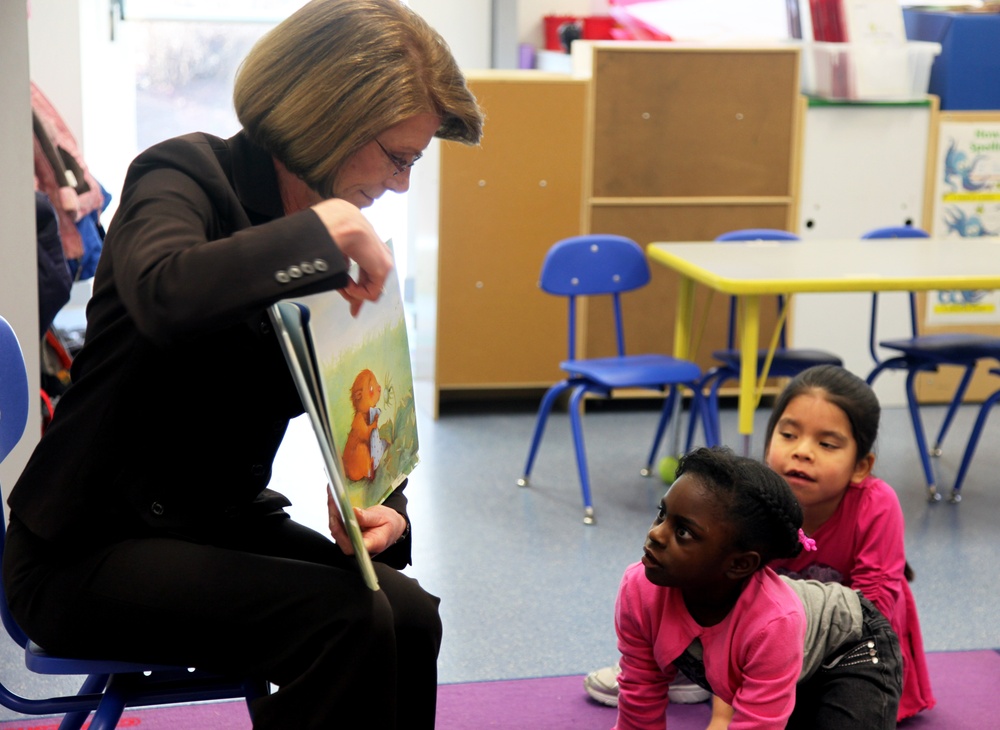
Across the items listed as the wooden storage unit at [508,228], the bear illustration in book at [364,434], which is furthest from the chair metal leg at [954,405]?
the bear illustration in book at [364,434]

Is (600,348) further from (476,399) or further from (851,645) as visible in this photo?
(851,645)

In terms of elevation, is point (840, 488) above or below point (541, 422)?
above

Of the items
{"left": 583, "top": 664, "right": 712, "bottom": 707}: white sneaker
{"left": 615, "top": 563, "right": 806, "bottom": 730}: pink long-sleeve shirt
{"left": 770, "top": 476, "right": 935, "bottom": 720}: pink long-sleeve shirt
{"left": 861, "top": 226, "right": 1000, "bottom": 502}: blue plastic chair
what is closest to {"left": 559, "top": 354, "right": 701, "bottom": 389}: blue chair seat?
{"left": 861, "top": 226, "right": 1000, "bottom": 502}: blue plastic chair

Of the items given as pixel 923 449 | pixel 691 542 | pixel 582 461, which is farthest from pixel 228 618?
pixel 923 449

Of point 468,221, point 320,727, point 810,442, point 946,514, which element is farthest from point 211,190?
point 468,221

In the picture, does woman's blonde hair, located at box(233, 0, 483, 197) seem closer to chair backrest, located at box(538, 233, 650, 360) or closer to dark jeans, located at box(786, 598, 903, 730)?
dark jeans, located at box(786, 598, 903, 730)

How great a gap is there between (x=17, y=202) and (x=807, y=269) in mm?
1928

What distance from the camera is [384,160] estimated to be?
1262 mm

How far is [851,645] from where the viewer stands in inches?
69.8

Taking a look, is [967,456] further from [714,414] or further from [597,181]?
[597,181]

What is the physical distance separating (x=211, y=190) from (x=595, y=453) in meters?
2.69

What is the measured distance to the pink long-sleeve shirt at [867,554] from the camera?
190 centimetres

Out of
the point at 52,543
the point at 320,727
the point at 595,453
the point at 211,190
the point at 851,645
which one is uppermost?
Result: the point at 211,190

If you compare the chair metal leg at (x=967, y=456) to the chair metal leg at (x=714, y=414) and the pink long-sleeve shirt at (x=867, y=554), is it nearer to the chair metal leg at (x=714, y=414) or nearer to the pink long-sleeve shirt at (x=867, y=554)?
the chair metal leg at (x=714, y=414)
